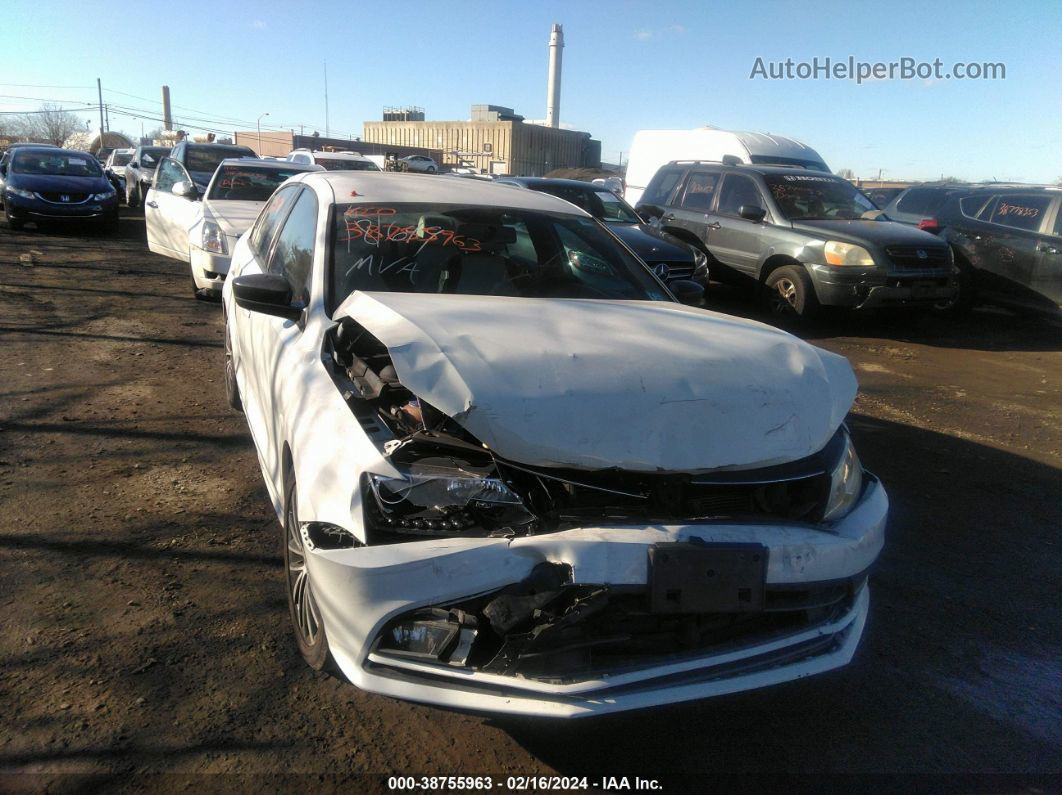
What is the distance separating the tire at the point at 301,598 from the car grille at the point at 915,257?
7.93m

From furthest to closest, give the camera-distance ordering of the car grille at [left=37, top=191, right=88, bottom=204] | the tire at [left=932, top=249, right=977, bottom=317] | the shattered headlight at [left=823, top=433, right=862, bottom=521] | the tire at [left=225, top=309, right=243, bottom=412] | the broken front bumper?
1. the car grille at [left=37, top=191, right=88, bottom=204]
2. the tire at [left=932, top=249, right=977, bottom=317]
3. the tire at [left=225, top=309, right=243, bottom=412]
4. the shattered headlight at [left=823, top=433, right=862, bottom=521]
5. the broken front bumper

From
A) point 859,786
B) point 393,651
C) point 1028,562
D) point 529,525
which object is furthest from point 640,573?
point 1028,562

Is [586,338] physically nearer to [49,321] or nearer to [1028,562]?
[1028,562]

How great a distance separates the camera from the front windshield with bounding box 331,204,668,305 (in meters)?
3.64

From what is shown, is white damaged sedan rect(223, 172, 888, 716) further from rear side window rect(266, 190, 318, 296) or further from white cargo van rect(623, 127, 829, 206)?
white cargo van rect(623, 127, 829, 206)

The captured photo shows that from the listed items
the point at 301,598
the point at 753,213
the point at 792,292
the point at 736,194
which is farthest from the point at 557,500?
the point at 736,194

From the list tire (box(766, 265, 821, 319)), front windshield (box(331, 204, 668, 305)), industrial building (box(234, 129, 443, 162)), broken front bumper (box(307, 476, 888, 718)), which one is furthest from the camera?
industrial building (box(234, 129, 443, 162))

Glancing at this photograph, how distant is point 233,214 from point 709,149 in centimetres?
825

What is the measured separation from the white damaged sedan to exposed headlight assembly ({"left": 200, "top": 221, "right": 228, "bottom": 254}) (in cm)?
544

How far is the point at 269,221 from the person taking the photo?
4.87 meters

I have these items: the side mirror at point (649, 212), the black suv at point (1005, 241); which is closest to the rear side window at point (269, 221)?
the side mirror at point (649, 212)

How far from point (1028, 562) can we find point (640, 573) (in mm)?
2782

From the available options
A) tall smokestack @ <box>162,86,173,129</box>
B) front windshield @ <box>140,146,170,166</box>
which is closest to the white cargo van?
front windshield @ <box>140,146,170,166</box>

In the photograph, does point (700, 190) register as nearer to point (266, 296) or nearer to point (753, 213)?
point (753, 213)
